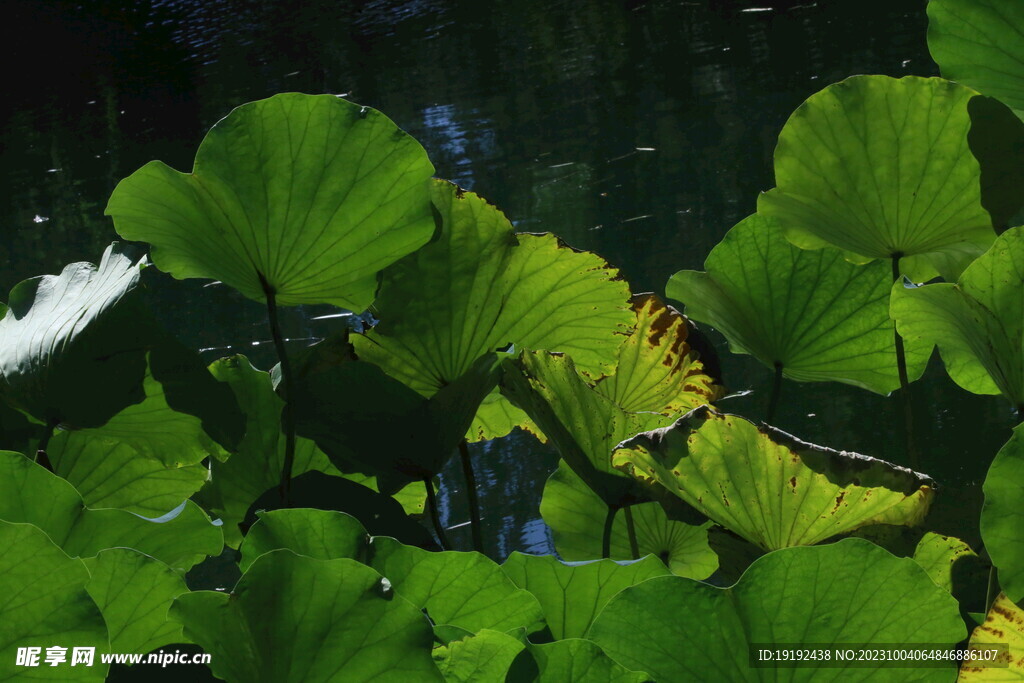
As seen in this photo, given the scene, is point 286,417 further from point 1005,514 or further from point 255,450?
point 1005,514

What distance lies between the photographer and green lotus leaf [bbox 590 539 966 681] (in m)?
0.20

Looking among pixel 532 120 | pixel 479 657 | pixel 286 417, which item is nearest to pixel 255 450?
pixel 286 417

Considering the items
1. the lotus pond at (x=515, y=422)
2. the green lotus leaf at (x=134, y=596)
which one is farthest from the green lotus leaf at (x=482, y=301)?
the green lotus leaf at (x=134, y=596)

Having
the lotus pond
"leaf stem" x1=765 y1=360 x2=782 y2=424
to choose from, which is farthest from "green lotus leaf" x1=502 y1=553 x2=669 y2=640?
"leaf stem" x1=765 y1=360 x2=782 y2=424

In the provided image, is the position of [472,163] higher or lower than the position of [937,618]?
lower

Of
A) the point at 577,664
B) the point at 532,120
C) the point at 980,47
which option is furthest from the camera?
the point at 532,120

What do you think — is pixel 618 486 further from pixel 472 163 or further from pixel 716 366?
pixel 472 163

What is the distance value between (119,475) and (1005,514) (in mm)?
248

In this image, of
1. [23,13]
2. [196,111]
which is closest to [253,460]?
[196,111]

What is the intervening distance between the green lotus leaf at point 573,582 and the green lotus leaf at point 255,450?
3.7 inches

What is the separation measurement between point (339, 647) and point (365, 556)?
0.04 m

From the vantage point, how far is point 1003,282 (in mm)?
234

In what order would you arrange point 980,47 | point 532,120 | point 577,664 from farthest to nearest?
point 532,120 < point 980,47 < point 577,664

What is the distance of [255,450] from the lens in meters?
0.32
